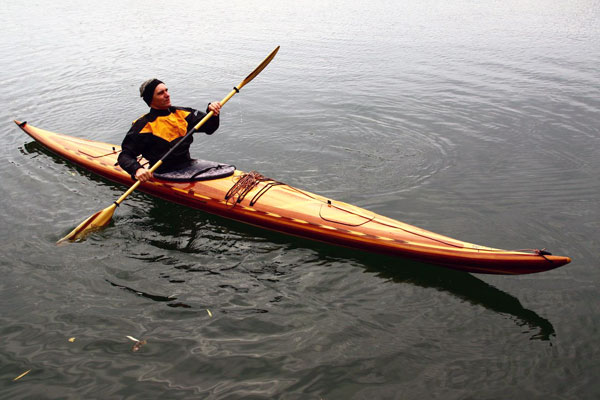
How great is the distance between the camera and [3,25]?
2117 centimetres

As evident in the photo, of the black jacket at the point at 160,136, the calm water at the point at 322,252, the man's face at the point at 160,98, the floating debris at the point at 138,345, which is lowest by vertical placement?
the floating debris at the point at 138,345

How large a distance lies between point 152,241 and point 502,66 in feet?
40.1

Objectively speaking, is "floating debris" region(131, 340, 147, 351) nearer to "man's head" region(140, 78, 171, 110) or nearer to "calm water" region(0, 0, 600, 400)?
"calm water" region(0, 0, 600, 400)

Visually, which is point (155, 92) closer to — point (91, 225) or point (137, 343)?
point (91, 225)

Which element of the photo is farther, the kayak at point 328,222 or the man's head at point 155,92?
the man's head at point 155,92

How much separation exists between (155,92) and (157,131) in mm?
521

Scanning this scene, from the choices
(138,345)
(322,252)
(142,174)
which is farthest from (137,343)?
(322,252)

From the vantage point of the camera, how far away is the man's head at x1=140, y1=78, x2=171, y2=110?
5609mm

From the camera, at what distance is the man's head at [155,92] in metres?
5.61

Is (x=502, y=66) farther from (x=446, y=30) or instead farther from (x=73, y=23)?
(x=73, y=23)

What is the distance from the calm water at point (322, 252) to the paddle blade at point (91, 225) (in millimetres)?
160

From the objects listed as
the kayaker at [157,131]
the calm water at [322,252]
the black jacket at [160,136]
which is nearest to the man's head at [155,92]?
the kayaker at [157,131]

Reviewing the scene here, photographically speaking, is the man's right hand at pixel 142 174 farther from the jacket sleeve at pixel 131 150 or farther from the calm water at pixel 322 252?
the calm water at pixel 322 252

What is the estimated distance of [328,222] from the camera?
5.32 metres
